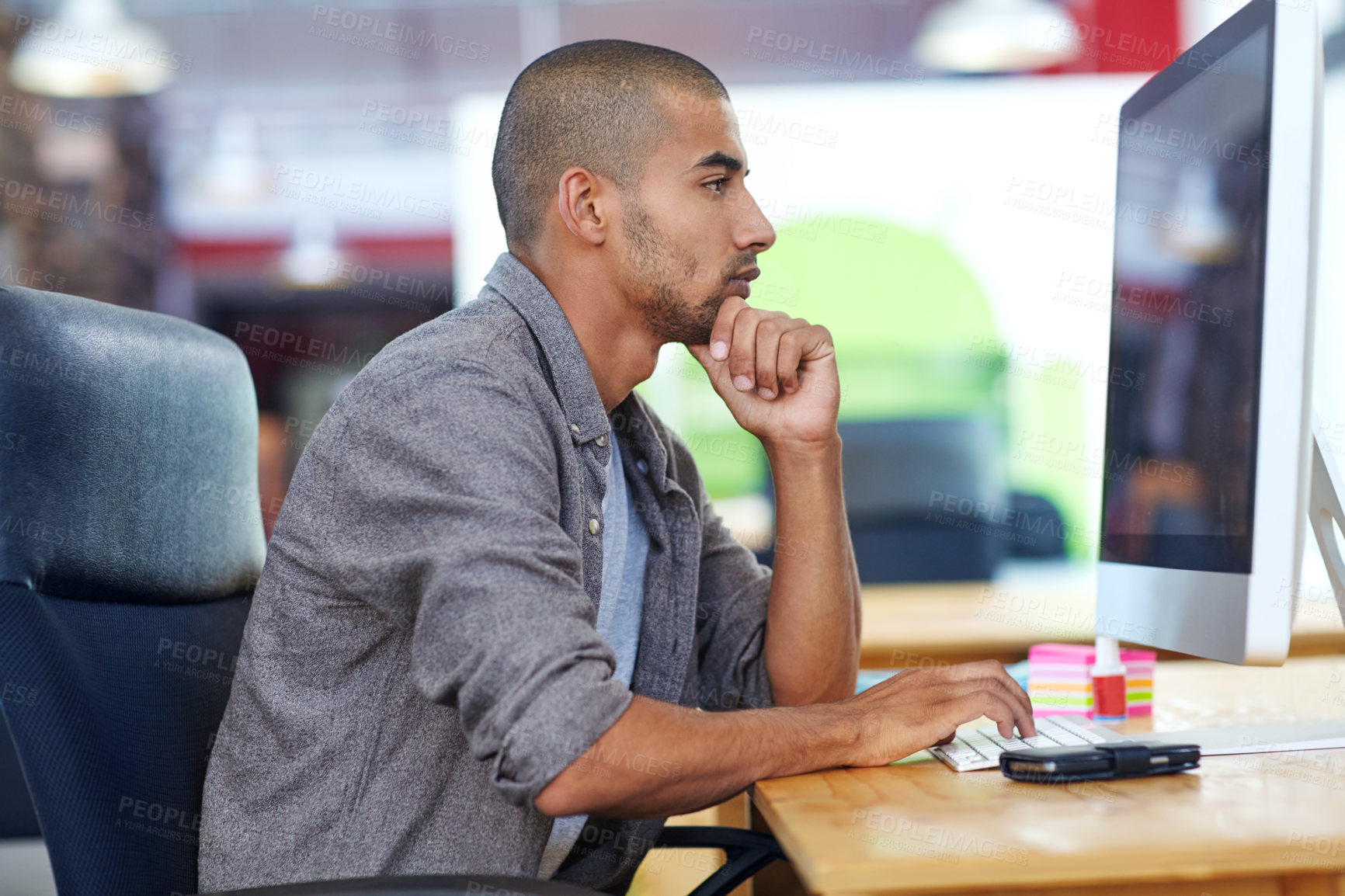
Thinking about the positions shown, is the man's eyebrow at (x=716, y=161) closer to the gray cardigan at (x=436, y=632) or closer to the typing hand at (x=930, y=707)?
the gray cardigan at (x=436, y=632)

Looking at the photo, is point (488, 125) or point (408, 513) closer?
point (408, 513)

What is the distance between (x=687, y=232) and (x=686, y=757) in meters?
0.63

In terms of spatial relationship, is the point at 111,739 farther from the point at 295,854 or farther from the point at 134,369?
the point at 134,369

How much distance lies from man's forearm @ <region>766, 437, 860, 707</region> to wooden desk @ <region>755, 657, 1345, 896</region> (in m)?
0.34

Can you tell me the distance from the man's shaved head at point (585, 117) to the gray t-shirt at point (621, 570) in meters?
0.31

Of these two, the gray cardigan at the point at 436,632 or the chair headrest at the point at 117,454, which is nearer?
the gray cardigan at the point at 436,632

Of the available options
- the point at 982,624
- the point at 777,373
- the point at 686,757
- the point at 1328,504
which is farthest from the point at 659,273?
the point at 982,624

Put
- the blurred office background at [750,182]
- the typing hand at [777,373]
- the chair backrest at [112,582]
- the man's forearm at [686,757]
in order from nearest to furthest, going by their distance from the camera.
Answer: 1. the man's forearm at [686,757]
2. the chair backrest at [112,582]
3. the typing hand at [777,373]
4. the blurred office background at [750,182]

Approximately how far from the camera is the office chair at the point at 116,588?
3.01 ft

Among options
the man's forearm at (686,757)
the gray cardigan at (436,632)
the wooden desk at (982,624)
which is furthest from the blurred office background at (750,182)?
the man's forearm at (686,757)

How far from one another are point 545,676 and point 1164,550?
658 mm

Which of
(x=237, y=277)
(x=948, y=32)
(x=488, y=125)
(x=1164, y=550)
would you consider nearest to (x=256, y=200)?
(x=237, y=277)

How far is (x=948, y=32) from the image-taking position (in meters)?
4.43

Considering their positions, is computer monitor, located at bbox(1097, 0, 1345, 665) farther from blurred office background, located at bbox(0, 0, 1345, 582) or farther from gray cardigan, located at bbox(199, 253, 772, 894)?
blurred office background, located at bbox(0, 0, 1345, 582)
